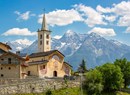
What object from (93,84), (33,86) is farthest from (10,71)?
(93,84)

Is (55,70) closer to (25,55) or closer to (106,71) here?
(25,55)

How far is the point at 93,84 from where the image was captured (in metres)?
96.9

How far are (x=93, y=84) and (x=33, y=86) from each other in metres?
15.8

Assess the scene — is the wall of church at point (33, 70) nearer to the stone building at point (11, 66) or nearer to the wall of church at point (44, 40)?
the stone building at point (11, 66)

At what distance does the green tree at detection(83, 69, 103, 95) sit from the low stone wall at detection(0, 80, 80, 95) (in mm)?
4892

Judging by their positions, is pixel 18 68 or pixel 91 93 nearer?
pixel 91 93

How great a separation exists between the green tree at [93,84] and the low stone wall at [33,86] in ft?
16.1

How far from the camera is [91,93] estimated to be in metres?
96.2

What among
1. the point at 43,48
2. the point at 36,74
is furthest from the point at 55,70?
the point at 43,48

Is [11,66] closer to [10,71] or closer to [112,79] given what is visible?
[10,71]

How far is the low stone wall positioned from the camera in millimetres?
85875

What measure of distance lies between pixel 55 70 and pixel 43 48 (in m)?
34.9

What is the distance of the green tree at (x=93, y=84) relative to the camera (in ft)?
315

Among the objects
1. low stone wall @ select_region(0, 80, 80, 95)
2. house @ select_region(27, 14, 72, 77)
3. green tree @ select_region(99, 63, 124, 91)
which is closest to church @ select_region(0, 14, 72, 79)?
house @ select_region(27, 14, 72, 77)
